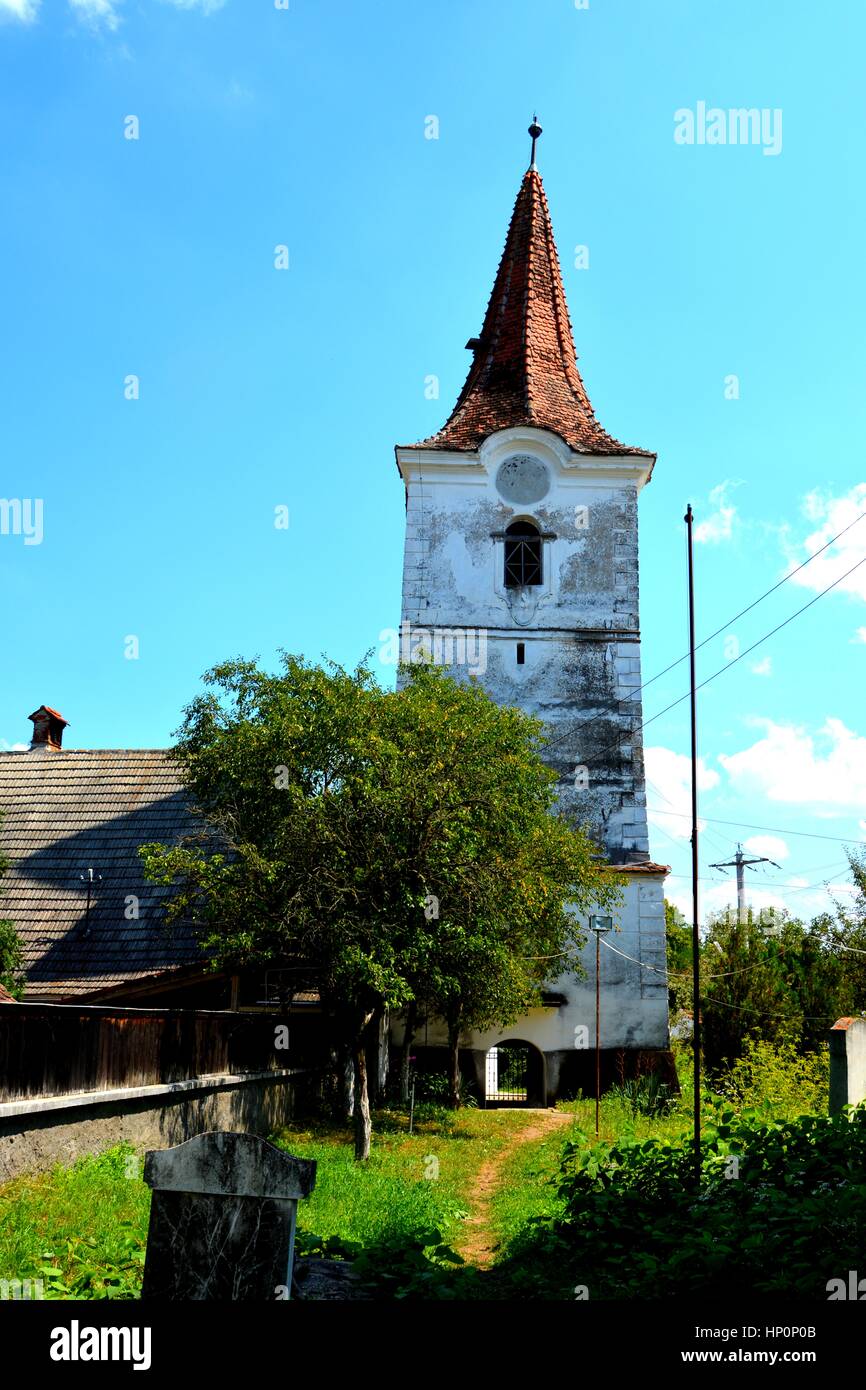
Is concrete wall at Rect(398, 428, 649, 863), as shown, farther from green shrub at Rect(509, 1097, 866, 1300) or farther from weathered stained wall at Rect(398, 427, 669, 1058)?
green shrub at Rect(509, 1097, 866, 1300)

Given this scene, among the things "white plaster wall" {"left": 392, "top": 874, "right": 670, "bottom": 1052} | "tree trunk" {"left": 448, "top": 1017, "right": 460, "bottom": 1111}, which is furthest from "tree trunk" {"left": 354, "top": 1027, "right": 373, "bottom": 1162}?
"white plaster wall" {"left": 392, "top": 874, "right": 670, "bottom": 1052}

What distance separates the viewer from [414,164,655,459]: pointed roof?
27.0 metres

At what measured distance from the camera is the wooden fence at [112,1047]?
10.4 metres

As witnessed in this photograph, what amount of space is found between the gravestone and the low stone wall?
12.9ft

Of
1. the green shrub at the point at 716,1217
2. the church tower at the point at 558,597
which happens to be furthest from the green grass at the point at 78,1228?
the church tower at the point at 558,597

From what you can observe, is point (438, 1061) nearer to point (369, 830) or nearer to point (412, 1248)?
point (369, 830)

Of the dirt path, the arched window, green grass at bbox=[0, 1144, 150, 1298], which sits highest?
the arched window

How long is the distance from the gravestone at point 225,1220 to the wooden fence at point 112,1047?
171 inches

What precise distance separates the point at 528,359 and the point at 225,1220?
24.8m

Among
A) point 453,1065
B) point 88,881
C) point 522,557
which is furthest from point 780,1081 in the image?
point 88,881

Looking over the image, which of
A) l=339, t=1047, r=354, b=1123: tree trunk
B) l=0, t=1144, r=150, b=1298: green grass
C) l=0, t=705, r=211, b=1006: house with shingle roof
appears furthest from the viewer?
l=0, t=705, r=211, b=1006: house with shingle roof

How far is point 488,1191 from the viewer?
13.3 m

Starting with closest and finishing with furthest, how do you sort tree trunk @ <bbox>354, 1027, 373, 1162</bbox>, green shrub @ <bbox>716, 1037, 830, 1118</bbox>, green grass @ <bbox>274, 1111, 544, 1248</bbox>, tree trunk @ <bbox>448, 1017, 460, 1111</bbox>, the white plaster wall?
green grass @ <bbox>274, 1111, 544, 1248</bbox>
tree trunk @ <bbox>354, 1027, 373, 1162</bbox>
green shrub @ <bbox>716, 1037, 830, 1118</bbox>
tree trunk @ <bbox>448, 1017, 460, 1111</bbox>
the white plaster wall
